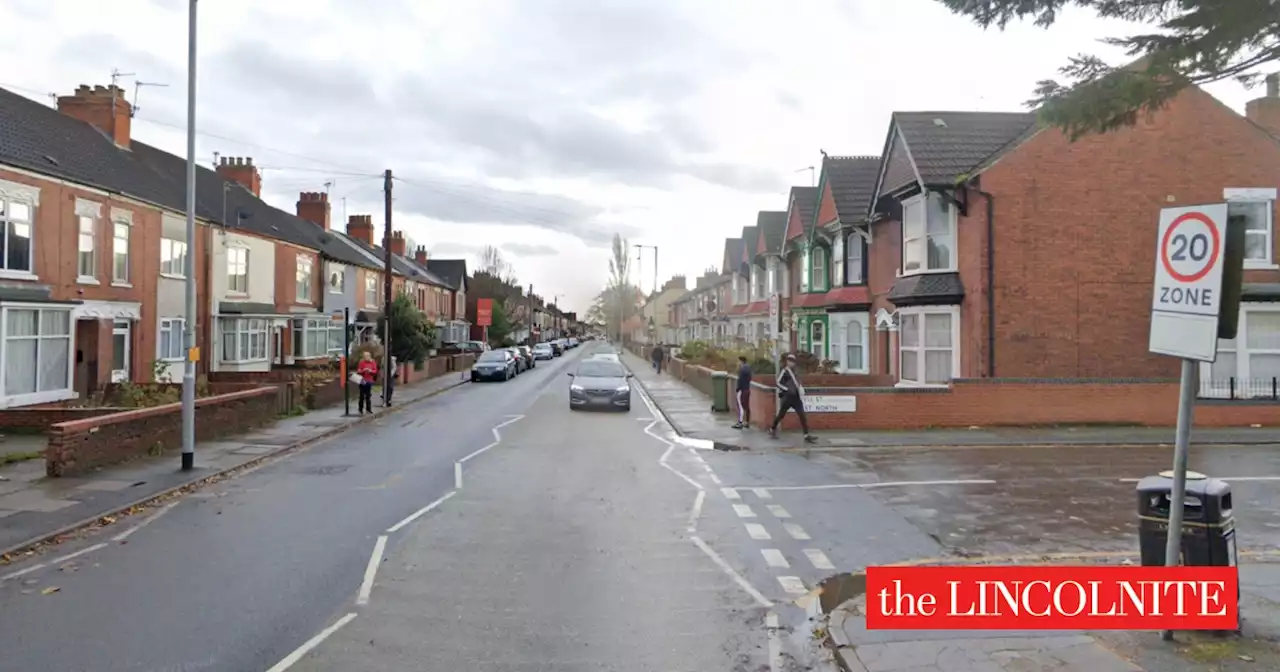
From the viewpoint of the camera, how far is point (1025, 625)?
6.07 metres

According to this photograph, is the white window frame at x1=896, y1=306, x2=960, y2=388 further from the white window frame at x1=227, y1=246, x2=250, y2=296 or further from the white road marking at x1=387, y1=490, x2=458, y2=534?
the white window frame at x1=227, y1=246, x2=250, y2=296

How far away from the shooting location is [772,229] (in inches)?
1682

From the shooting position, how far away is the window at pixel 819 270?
3098 centimetres

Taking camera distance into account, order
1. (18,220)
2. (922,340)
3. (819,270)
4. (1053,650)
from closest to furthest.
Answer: (1053,650)
(18,220)
(922,340)
(819,270)

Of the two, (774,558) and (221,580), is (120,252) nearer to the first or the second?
(221,580)

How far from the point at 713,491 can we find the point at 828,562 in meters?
3.87

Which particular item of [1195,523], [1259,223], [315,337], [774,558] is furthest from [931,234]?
[315,337]

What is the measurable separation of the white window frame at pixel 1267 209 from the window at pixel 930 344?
7337 millimetres

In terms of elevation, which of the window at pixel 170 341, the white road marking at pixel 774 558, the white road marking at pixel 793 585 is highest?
the window at pixel 170 341

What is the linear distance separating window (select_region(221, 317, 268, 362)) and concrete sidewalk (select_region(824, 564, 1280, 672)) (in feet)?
98.6

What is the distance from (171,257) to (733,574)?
2600cm

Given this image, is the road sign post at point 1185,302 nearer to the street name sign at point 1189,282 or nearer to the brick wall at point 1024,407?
the street name sign at point 1189,282

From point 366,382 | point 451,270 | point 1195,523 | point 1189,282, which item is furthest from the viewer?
point 451,270

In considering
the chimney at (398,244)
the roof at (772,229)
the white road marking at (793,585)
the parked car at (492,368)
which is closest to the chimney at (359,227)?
the chimney at (398,244)
